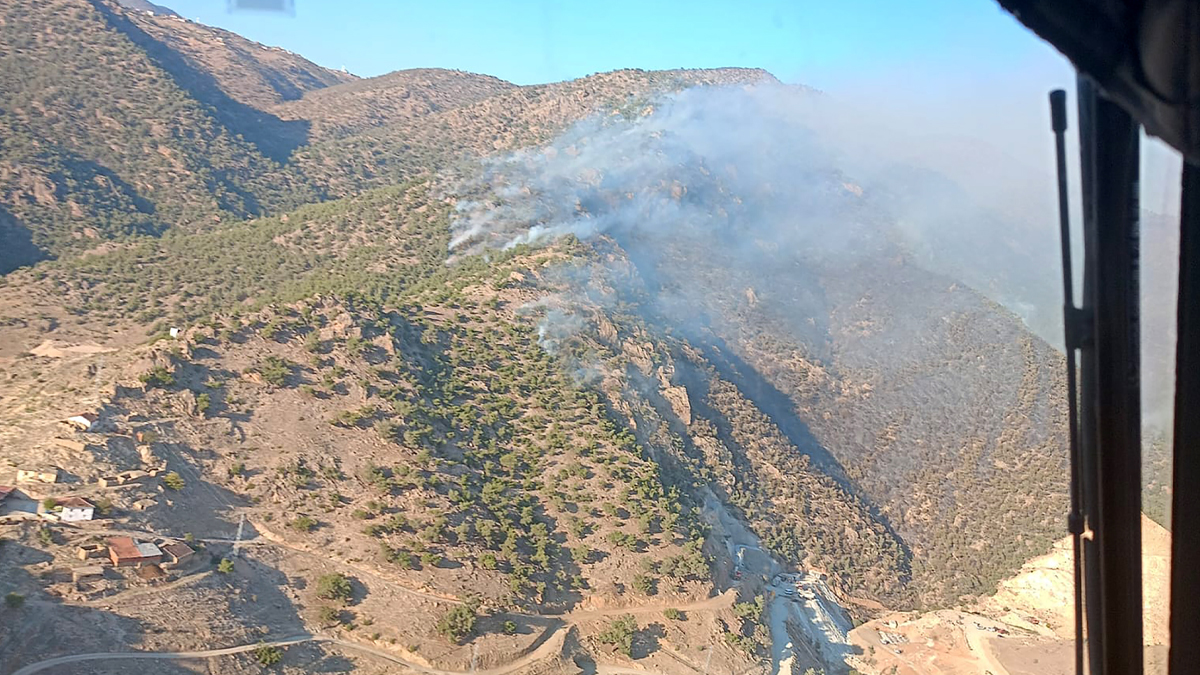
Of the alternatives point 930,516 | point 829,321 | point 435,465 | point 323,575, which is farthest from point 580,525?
point 829,321

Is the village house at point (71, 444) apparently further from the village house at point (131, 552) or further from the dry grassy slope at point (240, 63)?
the dry grassy slope at point (240, 63)

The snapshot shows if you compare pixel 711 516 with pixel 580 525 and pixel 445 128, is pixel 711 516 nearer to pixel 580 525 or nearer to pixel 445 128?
pixel 580 525

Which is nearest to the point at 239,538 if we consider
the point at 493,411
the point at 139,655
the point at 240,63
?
the point at 139,655

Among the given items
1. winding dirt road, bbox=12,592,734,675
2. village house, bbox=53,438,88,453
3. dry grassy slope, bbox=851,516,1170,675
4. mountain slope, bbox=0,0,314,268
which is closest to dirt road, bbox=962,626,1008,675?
dry grassy slope, bbox=851,516,1170,675

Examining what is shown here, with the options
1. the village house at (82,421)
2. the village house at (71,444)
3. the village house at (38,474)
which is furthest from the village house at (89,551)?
the village house at (82,421)

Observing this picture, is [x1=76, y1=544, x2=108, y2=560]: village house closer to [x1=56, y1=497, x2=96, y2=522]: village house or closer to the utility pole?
[x1=56, y1=497, x2=96, y2=522]: village house
